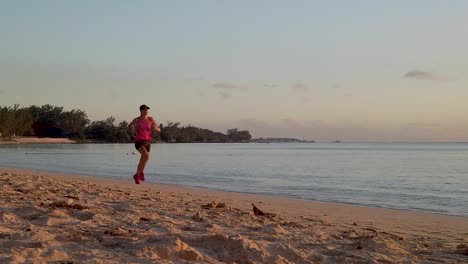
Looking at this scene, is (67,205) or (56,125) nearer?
(67,205)

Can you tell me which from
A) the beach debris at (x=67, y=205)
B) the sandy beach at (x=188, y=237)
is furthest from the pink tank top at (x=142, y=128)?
the beach debris at (x=67, y=205)

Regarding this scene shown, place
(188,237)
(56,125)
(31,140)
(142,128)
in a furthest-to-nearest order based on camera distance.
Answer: (56,125)
(31,140)
(142,128)
(188,237)

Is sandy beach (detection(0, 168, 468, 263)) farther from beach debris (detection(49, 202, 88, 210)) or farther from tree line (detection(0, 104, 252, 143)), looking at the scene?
tree line (detection(0, 104, 252, 143))

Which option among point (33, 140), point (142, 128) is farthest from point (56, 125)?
point (142, 128)

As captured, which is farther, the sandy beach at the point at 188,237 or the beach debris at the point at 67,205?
the beach debris at the point at 67,205

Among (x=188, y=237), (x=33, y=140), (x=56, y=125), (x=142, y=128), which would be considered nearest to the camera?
(x=188, y=237)

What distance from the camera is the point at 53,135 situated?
12581cm

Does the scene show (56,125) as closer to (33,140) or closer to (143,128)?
(33,140)

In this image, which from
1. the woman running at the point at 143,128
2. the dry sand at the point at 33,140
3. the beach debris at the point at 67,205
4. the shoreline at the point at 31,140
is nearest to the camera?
the beach debris at the point at 67,205

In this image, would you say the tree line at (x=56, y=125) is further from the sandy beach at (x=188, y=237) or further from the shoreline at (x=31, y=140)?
the sandy beach at (x=188, y=237)

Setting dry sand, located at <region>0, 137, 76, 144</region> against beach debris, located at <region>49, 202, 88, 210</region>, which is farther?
dry sand, located at <region>0, 137, 76, 144</region>

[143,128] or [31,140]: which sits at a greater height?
[143,128]

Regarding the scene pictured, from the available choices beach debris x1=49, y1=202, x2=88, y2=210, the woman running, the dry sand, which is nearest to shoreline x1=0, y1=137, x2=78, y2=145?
the dry sand

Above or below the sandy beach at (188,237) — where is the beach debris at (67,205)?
above
